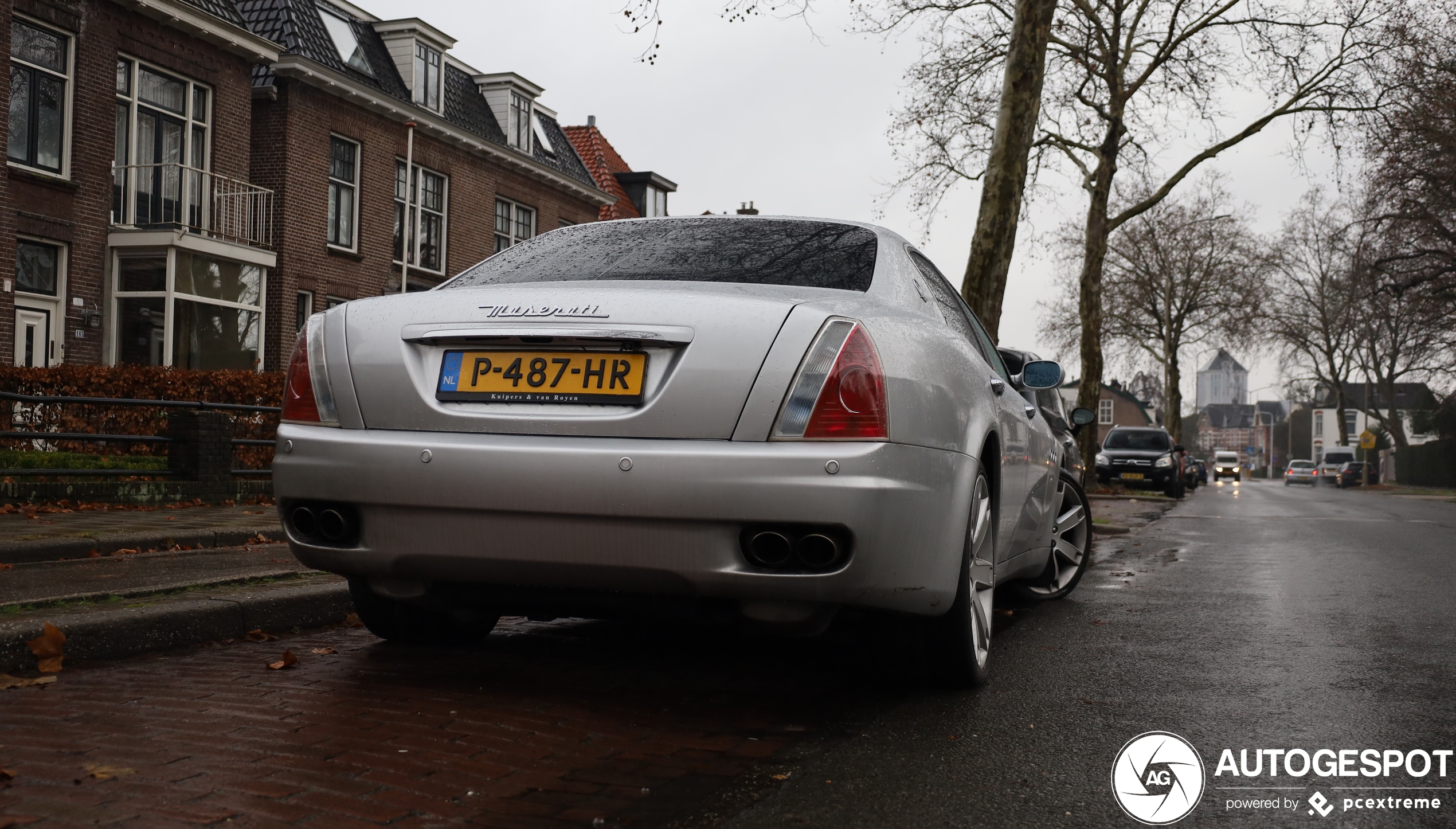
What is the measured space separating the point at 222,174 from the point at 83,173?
2.95 meters

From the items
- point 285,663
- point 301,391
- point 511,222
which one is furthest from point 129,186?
point 301,391

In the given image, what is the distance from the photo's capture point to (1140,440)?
31.5 metres

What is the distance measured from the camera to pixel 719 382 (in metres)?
3.36

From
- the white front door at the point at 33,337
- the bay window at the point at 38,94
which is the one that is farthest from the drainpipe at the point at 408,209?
the white front door at the point at 33,337

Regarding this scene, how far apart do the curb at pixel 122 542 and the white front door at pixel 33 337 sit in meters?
11.3

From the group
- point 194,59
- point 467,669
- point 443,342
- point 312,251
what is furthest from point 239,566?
point 312,251

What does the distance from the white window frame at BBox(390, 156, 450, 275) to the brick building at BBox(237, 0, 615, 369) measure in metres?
0.03

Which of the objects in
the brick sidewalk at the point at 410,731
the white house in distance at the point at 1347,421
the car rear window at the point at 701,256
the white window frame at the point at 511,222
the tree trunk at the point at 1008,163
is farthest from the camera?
the white house in distance at the point at 1347,421

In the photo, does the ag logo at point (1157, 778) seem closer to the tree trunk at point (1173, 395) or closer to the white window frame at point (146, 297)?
the white window frame at point (146, 297)

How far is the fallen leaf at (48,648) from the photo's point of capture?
4.03 m

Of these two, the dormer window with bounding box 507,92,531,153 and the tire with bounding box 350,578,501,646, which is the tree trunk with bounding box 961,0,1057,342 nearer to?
the tire with bounding box 350,578,501,646

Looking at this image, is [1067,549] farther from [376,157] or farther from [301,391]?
[376,157]

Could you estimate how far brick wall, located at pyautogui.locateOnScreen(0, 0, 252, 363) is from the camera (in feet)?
59.5

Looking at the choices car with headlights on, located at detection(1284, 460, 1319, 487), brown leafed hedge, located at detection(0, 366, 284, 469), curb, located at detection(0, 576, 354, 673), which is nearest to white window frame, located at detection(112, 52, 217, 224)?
brown leafed hedge, located at detection(0, 366, 284, 469)
